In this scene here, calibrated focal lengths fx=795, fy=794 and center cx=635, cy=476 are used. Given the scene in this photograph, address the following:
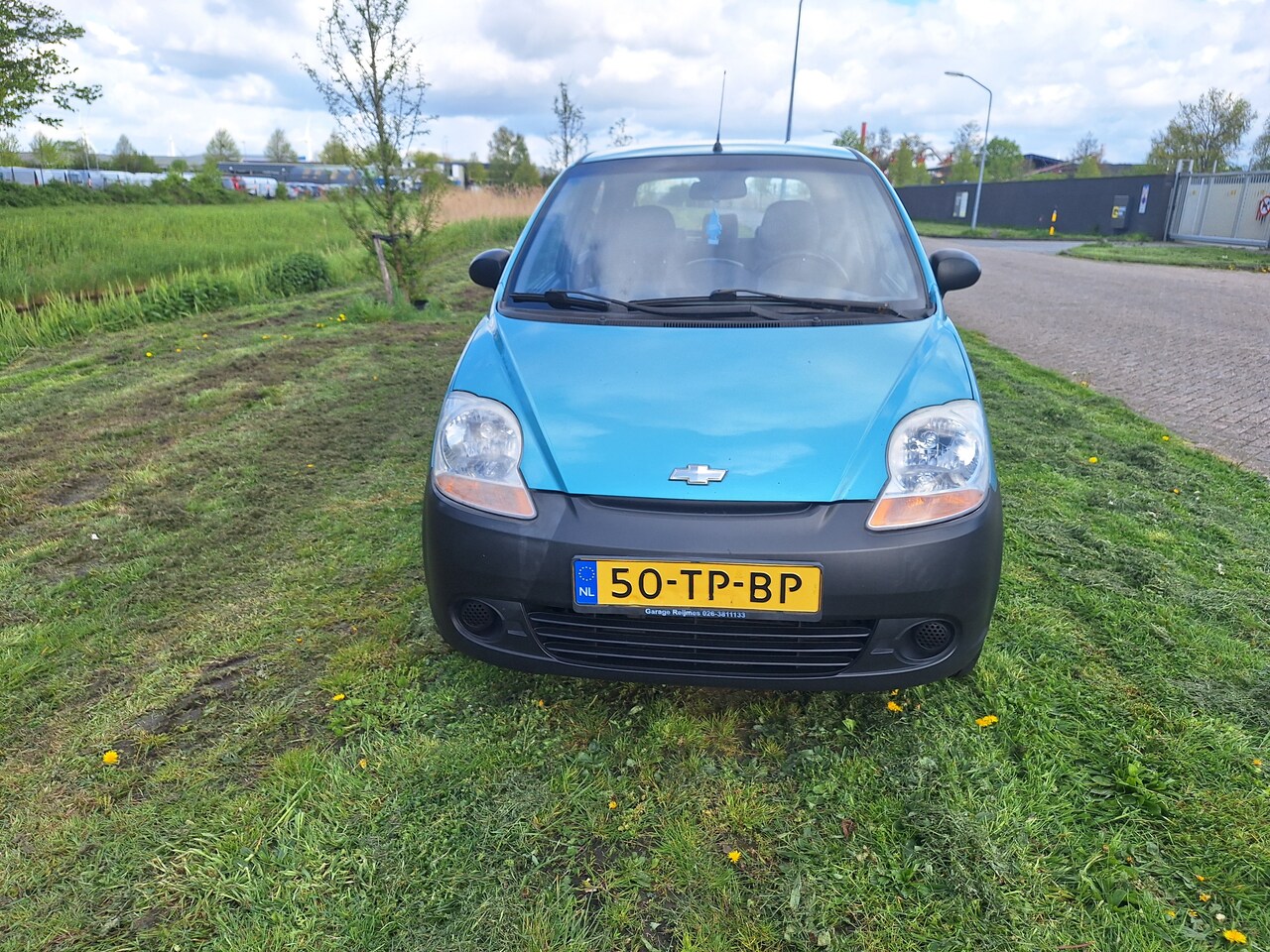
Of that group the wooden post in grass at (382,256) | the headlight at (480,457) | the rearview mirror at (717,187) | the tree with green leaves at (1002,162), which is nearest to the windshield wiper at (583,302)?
the headlight at (480,457)

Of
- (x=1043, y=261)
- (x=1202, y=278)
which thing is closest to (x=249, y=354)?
(x=1202, y=278)

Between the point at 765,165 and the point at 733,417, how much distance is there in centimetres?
149

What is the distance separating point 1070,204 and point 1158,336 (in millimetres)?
27579

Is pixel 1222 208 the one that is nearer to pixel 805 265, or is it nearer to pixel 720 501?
pixel 805 265

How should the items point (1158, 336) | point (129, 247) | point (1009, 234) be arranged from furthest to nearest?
point (1009, 234) < point (129, 247) < point (1158, 336)

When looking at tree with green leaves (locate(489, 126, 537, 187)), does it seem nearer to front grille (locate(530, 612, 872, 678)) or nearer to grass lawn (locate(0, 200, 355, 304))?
A: grass lawn (locate(0, 200, 355, 304))

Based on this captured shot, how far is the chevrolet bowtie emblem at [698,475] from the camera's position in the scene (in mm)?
1960

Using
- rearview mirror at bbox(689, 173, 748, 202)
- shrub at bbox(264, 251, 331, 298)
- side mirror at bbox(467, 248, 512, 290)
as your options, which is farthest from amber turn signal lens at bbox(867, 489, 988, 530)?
shrub at bbox(264, 251, 331, 298)

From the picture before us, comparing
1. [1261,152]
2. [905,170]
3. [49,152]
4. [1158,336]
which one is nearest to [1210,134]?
[1261,152]

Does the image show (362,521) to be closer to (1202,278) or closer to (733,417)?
(733,417)

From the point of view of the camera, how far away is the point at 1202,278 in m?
13.9

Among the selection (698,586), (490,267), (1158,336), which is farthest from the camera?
(1158,336)

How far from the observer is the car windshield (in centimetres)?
273

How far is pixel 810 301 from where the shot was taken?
261cm
